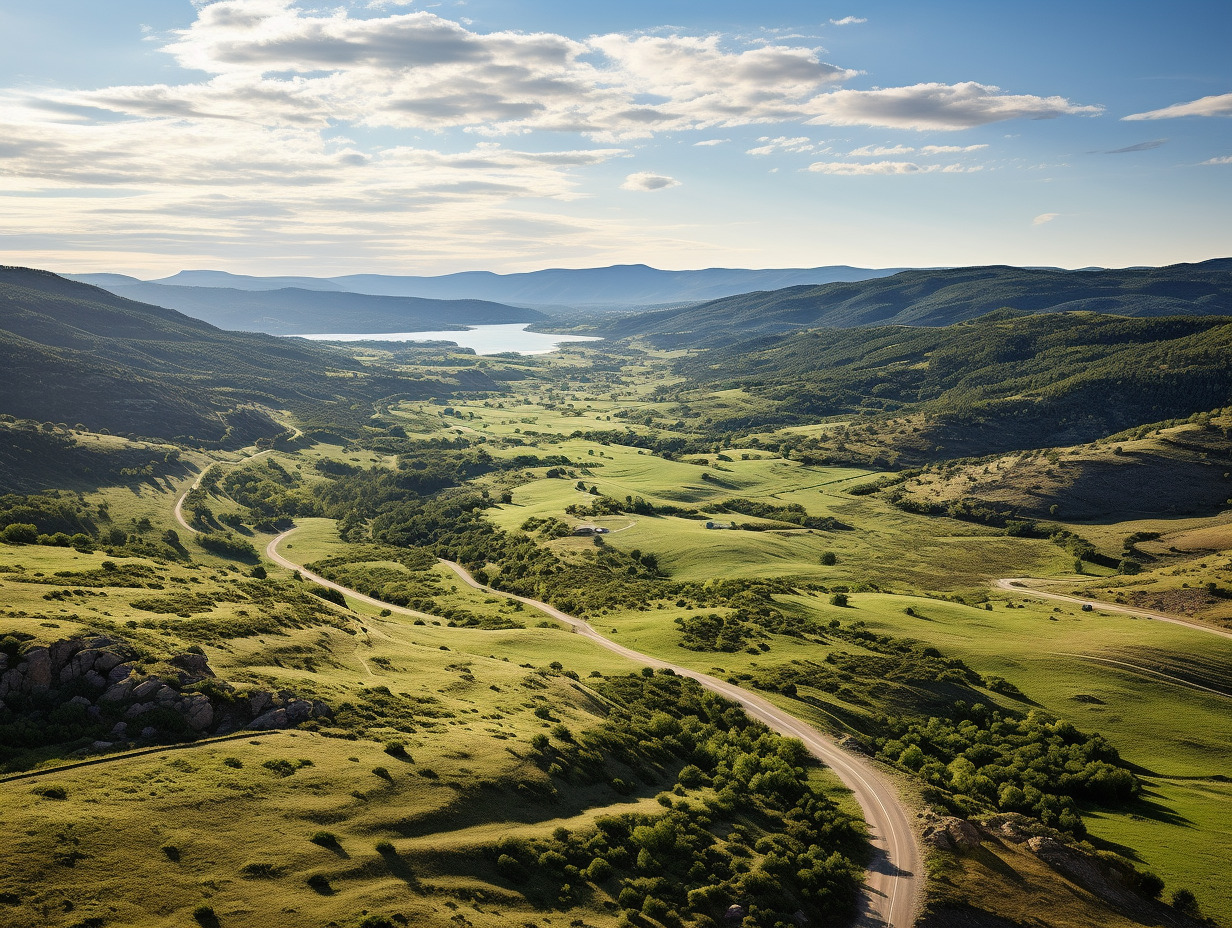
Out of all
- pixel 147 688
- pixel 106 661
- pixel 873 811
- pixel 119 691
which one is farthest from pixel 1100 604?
pixel 106 661

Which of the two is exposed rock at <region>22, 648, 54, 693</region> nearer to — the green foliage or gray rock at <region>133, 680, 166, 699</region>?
gray rock at <region>133, 680, 166, 699</region>

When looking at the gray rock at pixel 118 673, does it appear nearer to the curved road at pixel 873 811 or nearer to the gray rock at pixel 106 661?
the gray rock at pixel 106 661

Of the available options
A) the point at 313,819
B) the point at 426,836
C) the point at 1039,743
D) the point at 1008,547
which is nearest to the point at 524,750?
the point at 426,836

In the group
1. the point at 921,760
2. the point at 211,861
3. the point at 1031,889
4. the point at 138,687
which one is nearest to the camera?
the point at 211,861

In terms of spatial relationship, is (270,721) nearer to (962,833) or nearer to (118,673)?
(118,673)

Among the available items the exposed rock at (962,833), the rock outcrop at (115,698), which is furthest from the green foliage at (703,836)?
the rock outcrop at (115,698)

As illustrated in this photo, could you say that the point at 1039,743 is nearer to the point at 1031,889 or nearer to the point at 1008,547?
the point at 1031,889

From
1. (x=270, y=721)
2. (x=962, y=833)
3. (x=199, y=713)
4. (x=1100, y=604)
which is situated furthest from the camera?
(x=1100, y=604)
